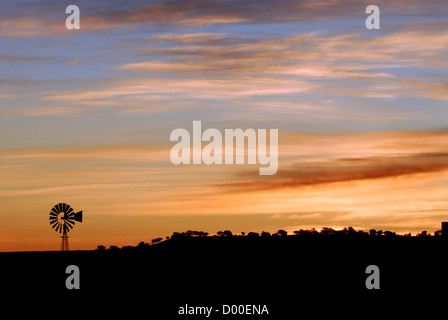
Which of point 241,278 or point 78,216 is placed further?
point 78,216

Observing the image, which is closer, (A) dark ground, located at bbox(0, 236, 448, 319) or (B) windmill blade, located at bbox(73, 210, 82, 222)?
(A) dark ground, located at bbox(0, 236, 448, 319)

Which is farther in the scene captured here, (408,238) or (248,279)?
(408,238)

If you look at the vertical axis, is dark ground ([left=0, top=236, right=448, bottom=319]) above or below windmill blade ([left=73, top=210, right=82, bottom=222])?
below

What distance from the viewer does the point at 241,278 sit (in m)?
60.5

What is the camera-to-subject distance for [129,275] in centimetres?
6009

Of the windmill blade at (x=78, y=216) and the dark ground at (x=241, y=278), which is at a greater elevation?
the windmill blade at (x=78, y=216)

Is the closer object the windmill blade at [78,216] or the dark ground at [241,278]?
the dark ground at [241,278]

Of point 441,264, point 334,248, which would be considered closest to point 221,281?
point 334,248

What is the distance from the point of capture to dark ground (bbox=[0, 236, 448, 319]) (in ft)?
183

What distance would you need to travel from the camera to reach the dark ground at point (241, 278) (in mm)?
55875
